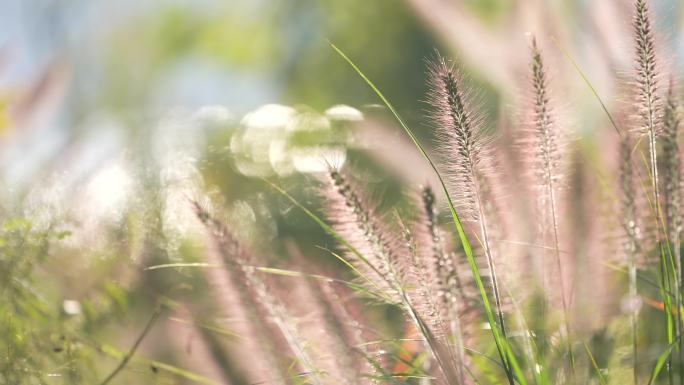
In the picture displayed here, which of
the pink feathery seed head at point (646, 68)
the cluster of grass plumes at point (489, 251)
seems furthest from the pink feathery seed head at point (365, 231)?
the pink feathery seed head at point (646, 68)

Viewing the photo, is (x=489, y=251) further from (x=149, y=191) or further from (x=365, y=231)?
(x=149, y=191)

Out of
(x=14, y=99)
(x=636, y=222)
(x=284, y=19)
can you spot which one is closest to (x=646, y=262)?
(x=636, y=222)

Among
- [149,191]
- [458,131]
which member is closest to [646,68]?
[458,131]

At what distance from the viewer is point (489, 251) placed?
0.43 metres

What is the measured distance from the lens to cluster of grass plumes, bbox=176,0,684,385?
44 cm

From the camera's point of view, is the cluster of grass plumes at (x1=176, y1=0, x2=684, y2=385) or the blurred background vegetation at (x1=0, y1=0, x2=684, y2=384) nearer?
the cluster of grass plumes at (x1=176, y1=0, x2=684, y2=385)

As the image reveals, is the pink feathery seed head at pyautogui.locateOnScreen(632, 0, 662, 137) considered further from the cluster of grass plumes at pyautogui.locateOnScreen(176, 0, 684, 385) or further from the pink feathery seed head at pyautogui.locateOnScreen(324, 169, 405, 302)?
the pink feathery seed head at pyautogui.locateOnScreen(324, 169, 405, 302)

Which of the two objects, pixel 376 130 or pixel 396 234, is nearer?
pixel 396 234

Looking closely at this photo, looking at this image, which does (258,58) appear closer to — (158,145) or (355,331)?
(158,145)

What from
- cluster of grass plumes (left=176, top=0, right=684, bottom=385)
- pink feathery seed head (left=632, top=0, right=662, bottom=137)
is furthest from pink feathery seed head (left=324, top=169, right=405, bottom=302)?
pink feathery seed head (left=632, top=0, right=662, bottom=137)

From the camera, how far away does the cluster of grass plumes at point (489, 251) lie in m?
0.44

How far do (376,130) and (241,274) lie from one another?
0.24 meters

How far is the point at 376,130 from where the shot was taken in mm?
688

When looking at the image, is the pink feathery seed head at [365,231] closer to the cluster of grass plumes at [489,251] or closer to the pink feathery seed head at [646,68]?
the cluster of grass plumes at [489,251]
